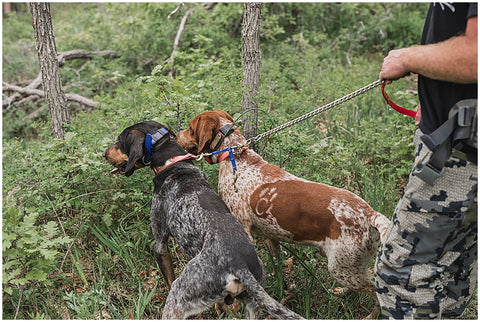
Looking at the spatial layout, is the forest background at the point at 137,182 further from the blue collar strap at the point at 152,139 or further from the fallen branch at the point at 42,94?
the blue collar strap at the point at 152,139

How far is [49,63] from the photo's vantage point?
4914 millimetres

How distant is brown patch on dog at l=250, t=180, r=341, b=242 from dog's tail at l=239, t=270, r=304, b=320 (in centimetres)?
73

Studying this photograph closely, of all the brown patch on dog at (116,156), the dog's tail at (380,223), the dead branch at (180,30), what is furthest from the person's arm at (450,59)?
the dead branch at (180,30)

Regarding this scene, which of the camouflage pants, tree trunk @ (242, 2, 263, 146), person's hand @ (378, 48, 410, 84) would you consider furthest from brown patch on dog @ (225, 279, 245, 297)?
tree trunk @ (242, 2, 263, 146)

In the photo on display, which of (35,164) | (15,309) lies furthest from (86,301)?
(35,164)

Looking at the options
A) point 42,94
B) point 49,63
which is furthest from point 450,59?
point 42,94

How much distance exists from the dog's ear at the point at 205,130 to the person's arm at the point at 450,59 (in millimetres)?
2058

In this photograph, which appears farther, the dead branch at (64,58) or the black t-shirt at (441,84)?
the dead branch at (64,58)

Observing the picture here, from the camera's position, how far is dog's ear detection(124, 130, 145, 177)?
3.88m

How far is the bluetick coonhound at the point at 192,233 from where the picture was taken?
119 inches

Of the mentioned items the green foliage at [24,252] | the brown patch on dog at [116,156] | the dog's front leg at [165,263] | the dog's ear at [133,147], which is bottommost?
the dog's front leg at [165,263]

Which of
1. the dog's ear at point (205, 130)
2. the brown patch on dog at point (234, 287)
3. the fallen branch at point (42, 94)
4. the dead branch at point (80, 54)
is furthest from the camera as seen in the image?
the dead branch at point (80, 54)

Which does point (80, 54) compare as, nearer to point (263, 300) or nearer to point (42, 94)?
point (42, 94)

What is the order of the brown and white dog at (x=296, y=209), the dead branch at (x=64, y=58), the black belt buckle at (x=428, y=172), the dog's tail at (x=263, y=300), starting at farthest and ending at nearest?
the dead branch at (x=64, y=58) → the brown and white dog at (x=296, y=209) → the dog's tail at (x=263, y=300) → the black belt buckle at (x=428, y=172)
